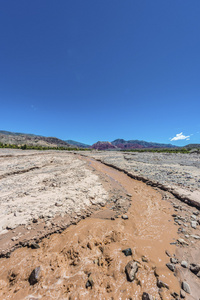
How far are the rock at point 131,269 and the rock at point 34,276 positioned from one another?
8.93 ft

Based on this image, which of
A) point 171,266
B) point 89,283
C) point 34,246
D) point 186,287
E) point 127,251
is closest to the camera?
point 186,287

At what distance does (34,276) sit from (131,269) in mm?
2965

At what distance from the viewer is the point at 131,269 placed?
3434 mm

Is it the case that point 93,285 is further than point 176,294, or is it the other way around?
point 93,285

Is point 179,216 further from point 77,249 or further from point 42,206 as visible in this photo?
point 42,206

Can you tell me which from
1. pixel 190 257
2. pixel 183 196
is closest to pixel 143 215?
pixel 190 257

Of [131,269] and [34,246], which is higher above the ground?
[131,269]

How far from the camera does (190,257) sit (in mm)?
3863

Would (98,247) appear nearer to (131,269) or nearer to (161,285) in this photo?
(131,269)

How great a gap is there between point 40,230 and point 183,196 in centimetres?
930

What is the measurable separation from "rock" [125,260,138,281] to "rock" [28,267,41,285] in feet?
8.93

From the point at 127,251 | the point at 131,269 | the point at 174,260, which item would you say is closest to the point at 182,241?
the point at 174,260

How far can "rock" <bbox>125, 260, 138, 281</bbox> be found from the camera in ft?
10.7

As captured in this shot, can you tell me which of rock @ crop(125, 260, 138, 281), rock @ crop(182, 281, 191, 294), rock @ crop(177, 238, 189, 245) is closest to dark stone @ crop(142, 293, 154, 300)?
rock @ crop(125, 260, 138, 281)
